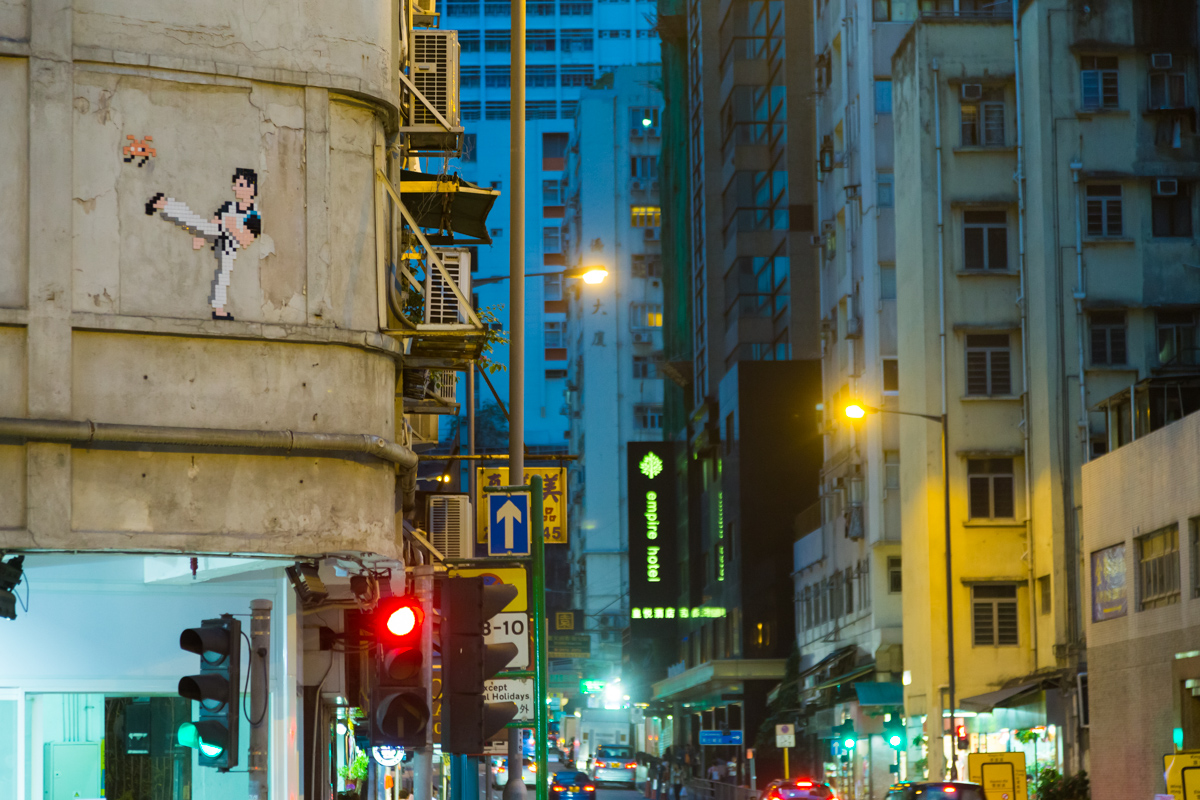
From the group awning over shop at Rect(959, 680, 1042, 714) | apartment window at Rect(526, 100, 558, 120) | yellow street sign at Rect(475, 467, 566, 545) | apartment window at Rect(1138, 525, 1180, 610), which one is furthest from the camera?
apartment window at Rect(526, 100, 558, 120)

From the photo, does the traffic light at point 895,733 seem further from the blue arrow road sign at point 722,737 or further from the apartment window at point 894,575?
the blue arrow road sign at point 722,737

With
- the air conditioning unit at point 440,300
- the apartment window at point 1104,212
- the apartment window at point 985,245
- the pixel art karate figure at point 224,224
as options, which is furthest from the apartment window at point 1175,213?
the pixel art karate figure at point 224,224

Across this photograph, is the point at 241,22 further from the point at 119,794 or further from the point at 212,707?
the point at 119,794

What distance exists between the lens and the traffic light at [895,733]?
166 feet

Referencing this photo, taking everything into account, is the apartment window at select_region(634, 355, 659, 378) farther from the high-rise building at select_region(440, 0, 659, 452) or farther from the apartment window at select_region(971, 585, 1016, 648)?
the apartment window at select_region(971, 585, 1016, 648)

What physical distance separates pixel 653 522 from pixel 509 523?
80.2 meters

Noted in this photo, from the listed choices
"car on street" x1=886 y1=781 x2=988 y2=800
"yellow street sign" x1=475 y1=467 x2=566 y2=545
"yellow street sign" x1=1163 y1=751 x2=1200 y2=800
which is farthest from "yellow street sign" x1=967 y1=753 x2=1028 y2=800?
"yellow street sign" x1=475 y1=467 x2=566 y2=545

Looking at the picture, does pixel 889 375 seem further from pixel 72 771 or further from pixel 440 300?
pixel 72 771

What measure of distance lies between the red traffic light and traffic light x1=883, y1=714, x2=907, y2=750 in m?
38.7

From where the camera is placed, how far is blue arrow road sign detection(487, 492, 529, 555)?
18969mm

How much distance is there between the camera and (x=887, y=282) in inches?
2242

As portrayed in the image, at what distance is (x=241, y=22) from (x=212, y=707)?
639 cm

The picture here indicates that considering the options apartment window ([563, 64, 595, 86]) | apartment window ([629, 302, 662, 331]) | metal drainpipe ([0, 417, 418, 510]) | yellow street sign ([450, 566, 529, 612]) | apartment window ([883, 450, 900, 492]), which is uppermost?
apartment window ([563, 64, 595, 86])

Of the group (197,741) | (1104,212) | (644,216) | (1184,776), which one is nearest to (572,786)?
(1104,212)
